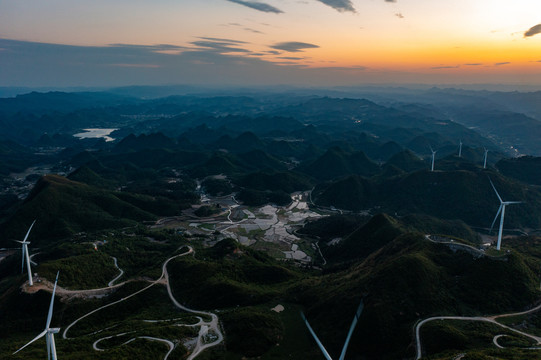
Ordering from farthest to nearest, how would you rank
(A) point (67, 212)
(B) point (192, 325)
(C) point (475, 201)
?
(C) point (475, 201) < (A) point (67, 212) < (B) point (192, 325)

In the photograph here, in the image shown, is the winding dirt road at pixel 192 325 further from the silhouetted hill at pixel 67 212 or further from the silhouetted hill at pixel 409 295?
the silhouetted hill at pixel 67 212

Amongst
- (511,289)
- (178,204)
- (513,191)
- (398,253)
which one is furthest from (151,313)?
(513,191)

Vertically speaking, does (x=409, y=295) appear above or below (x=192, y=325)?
above

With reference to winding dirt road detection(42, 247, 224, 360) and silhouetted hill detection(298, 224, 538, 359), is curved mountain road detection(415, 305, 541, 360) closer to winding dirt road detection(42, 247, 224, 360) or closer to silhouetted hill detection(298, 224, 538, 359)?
silhouetted hill detection(298, 224, 538, 359)

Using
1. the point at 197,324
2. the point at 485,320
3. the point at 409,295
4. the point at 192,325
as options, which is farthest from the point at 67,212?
the point at 485,320

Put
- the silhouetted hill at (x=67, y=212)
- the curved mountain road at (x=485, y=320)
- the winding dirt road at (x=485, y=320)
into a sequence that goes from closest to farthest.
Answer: the winding dirt road at (x=485, y=320) → the curved mountain road at (x=485, y=320) → the silhouetted hill at (x=67, y=212)

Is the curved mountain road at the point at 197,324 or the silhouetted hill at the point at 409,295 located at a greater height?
the silhouetted hill at the point at 409,295

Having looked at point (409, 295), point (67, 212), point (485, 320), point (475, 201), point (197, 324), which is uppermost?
point (409, 295)

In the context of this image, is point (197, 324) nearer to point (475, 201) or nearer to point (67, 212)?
point (67, 212)

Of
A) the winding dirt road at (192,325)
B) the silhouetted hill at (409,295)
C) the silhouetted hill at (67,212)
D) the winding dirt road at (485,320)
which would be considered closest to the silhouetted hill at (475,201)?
the silhouetted hill at (409,295)

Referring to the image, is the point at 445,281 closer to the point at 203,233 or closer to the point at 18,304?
the point at 18,304

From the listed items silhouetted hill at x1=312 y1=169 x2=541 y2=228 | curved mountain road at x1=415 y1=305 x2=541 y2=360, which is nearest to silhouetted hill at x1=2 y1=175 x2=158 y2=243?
curved mountain road at x1=415 y1=305 x2=541 y2=360

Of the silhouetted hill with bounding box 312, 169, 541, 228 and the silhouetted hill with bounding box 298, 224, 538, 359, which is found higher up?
the silhouetted hill with bounding box 298, 224, 538, 359
